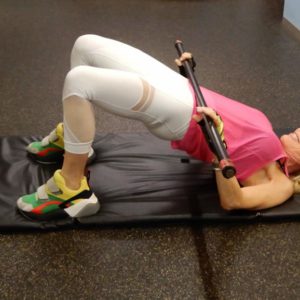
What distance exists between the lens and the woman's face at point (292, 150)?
160 centimetres

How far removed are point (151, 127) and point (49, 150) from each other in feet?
1.80

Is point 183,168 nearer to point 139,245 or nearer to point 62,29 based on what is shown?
point 139,245

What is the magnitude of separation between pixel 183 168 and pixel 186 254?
463 millimetres

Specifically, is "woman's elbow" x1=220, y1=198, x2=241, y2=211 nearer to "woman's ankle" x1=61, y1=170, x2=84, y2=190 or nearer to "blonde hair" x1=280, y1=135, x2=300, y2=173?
"blonde hair" x1=280, y1=135, x2=300, y2=173

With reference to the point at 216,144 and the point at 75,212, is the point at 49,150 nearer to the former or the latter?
the point at 75,212

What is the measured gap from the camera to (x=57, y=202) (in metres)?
1.51

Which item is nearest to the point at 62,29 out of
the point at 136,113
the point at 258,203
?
the point at 136,113

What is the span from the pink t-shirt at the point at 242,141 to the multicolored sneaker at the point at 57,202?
1.45 ft

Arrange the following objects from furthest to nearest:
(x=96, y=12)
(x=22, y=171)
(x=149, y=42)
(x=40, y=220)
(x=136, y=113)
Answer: (x=96, y=12)
(x=149, y=42)
(x=22, y=171)
(x=40, y=220)
(x=136, y=113)

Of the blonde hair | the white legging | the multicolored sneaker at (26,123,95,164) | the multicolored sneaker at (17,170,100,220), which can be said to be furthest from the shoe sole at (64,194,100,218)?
the blonde hair

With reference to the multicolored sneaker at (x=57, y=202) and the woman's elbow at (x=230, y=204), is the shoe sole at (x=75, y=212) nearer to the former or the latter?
the multicolored sneaker at (x=57, y=202)

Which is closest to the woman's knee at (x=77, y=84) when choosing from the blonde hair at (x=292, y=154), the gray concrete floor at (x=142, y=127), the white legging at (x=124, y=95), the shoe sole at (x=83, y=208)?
the white legging at (x=124, y=95)

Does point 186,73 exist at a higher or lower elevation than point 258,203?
higher

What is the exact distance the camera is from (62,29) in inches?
137
